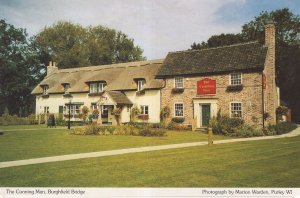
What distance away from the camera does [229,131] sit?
18016 millimetres

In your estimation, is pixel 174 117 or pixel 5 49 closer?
pixel 174 117

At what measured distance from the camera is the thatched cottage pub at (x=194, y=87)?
66.1 feet

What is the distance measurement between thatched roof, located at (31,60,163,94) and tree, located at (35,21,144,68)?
6102 millimetres

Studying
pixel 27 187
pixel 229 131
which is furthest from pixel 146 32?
pixel 229 131

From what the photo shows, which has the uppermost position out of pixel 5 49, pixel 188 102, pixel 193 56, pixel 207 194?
pixel 5 49

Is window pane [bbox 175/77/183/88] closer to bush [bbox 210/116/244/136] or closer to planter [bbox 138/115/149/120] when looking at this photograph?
planter [bbox 138/115/149/120]

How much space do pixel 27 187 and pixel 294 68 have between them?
29886 millimetres

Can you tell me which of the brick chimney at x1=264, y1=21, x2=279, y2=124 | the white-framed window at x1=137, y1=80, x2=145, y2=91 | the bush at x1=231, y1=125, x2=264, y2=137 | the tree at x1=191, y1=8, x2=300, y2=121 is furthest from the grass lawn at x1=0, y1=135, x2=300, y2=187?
the tree at x1=191, y1=8, x2=300, y2=121

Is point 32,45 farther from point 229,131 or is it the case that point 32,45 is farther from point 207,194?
point 207,194

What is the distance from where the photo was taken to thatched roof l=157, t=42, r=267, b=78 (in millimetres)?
20312

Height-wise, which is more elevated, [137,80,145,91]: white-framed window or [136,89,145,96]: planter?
[137,80,145,91]: white-framed window

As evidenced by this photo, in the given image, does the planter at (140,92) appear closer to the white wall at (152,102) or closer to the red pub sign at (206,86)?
the white wall at (152,102)

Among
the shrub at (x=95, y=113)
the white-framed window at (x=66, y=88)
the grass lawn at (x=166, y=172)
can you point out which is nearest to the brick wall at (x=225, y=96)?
the shrub at (x=95, y=113)

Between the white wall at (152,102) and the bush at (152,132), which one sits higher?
the white wall at (152,102)
